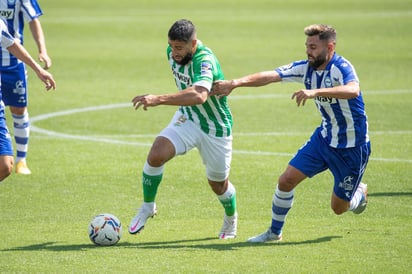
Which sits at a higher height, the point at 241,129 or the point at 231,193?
the point at 231,193

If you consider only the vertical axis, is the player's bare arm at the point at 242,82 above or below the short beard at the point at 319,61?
below

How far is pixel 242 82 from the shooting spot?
9758 millimetres

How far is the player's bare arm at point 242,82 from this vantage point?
9.69 meters

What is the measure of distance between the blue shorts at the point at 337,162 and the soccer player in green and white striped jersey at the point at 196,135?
0.77 metres

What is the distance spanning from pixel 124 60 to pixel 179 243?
16891 millimetres

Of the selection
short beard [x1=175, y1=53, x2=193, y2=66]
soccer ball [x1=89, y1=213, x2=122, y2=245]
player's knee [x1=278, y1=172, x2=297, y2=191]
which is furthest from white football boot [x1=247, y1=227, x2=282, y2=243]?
short beard [x1=175, y1=53, x2=193, y2=66]

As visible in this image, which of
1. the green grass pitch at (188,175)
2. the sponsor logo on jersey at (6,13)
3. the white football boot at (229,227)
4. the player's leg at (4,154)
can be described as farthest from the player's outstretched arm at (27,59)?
the sponsor logo on jersey at (6,13)

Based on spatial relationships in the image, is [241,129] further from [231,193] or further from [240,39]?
[240,39]

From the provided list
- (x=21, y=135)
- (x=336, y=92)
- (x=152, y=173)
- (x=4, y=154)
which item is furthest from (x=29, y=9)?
(x=336, y=92)

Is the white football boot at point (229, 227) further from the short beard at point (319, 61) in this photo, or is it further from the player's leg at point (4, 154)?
the player's leg at point (4, 154)

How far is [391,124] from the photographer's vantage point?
56.3ft

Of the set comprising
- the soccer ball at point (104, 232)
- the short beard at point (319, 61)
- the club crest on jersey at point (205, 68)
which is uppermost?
the short beard at point (319, 61)

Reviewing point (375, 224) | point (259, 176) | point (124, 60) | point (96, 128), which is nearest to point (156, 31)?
point (124, 60)

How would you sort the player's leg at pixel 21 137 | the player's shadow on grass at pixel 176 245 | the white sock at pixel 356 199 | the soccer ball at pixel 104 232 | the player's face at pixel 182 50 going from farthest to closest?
1. the player's leg at pixel 21 137
2. the white sock at pixel 356 199
3. the player's face at pixel 182 50
4. the soccer ball at pixel 104 232
5. the player's shadow on grass at pixel 176 245
